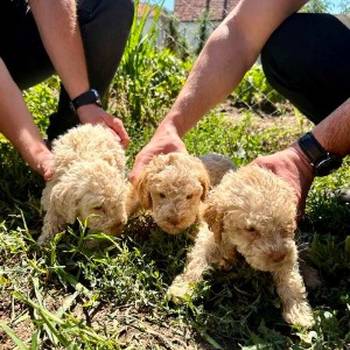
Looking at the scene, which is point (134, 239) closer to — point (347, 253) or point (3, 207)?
point (3, 207)

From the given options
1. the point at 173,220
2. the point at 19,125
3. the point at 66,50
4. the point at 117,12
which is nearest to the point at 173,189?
the point at 173,220

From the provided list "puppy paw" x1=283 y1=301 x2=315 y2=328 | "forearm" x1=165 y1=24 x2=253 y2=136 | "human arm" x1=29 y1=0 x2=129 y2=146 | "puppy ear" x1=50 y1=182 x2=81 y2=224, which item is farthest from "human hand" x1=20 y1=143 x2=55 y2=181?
"puppy paw" x1=283 y1=301 x2=315 y2=328

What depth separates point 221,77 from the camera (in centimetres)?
312

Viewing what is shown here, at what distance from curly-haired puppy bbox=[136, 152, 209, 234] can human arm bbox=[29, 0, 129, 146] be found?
519 mm

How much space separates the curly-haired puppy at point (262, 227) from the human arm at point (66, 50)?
1.01 m

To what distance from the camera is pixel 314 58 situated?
316 centimetres

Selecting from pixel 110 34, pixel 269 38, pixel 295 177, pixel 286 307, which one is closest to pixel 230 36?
pixel 269 38

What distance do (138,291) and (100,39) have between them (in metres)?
1.69

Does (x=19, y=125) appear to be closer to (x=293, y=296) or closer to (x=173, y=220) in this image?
(x=173, y=220)

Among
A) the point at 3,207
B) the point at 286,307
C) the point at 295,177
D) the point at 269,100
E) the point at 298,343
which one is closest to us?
the point at 298,343

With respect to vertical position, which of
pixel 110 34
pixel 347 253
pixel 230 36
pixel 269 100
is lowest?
pixel 269 100

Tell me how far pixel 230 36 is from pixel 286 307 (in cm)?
150

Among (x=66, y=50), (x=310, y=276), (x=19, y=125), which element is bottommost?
(x=310, y=276)

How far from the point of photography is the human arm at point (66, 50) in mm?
3186
